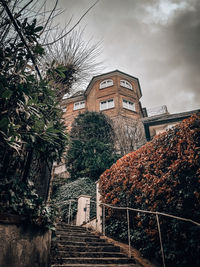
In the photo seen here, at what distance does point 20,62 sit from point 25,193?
2.18 m

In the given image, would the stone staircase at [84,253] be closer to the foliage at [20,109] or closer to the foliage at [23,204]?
the foliage at [23,204]

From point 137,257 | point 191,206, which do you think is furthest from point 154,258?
point 191,206

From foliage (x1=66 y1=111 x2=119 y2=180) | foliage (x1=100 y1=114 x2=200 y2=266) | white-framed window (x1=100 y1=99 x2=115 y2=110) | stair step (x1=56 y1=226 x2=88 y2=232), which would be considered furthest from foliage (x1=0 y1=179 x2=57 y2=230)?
white-framed window (x1=100 y1=99 x2=115 y2=110)

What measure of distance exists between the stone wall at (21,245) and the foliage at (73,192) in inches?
304

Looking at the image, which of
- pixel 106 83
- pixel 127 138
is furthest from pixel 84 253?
pixel 106 83

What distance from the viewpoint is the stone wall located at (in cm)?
209

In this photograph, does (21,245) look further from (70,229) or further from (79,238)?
(70,229)

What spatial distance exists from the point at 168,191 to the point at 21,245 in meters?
3.83

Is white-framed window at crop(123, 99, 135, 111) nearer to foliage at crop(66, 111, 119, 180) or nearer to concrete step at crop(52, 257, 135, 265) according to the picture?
foliage at crop(66, 111, 119, 180)

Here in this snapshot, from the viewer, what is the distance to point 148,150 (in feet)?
21.3

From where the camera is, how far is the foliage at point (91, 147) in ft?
41.3

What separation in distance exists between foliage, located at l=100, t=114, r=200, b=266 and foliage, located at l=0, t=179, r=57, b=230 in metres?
3.03

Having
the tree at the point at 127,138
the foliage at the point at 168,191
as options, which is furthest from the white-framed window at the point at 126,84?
the foliage at the point at 168,191

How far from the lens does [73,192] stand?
1118 centimetres
